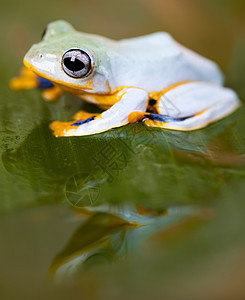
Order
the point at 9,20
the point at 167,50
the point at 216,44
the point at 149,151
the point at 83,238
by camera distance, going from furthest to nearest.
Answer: the point at 216,44 → the point at 9,20 → the point at 167,50 → the point at 149,151 → the point at 83,238

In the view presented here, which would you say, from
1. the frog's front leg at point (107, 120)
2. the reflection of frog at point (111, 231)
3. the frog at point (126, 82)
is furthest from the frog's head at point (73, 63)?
the reflection of frog at point (111, 231)

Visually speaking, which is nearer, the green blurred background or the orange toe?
the green blurred background

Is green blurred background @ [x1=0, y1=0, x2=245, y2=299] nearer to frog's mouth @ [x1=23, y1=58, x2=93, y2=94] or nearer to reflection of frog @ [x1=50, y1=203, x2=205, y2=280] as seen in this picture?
reflection of frog @ [x1=50, y1=203, x2=205, y2=280]

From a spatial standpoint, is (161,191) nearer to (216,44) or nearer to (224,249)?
(224,249)

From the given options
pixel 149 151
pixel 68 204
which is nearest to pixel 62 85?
pixel 149 151

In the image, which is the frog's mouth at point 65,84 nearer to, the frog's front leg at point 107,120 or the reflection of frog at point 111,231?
the frog's front leg at point 107,120

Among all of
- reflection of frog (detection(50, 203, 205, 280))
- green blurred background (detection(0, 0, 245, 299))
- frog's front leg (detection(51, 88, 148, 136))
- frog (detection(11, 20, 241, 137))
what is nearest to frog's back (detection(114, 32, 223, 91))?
frog (detection(11, 20, 241, 137))

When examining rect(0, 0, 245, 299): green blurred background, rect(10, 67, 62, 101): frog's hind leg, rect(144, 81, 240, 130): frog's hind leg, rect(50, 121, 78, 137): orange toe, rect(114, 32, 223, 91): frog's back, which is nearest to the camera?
rect(0, 0, 245, 299): green blurred background
